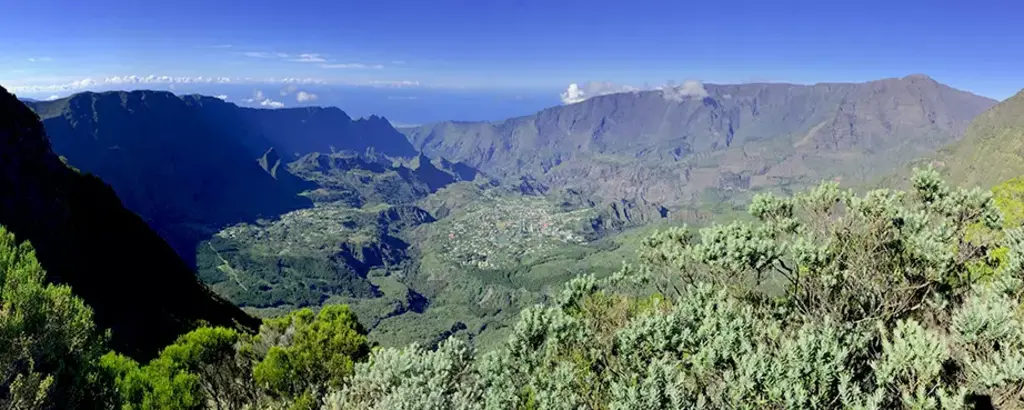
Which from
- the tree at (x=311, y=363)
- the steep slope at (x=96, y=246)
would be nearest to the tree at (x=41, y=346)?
the tree at (x=311, y=363)

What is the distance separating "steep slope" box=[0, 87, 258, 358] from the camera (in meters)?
47.7

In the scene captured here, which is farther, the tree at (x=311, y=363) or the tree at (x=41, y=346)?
the tree at (x=311, y=363)

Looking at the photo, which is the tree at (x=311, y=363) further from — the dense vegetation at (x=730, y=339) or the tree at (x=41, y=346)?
the tree at (x=41, y=346)

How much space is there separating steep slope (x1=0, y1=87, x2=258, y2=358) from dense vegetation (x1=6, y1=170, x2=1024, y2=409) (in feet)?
80.0

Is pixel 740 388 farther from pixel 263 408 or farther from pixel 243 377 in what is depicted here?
pixel 243 377

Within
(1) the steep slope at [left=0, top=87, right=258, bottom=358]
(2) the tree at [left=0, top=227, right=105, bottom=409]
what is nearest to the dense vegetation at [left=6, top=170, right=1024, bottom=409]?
(2) the tree at [left=0, top=227, right=105, bottom=409]

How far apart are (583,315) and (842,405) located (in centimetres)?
1075

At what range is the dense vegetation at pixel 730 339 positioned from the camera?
12.9 m

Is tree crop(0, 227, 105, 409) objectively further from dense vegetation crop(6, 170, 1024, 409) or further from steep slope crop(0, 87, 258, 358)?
steep slope crop(0, 87, 258, 358)

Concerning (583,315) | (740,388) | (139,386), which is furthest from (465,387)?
(139,386)

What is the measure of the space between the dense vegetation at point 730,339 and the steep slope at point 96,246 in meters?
24.4

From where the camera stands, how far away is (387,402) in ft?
57.1

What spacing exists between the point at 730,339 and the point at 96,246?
70.3 m

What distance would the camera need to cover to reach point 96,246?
5872 cm
